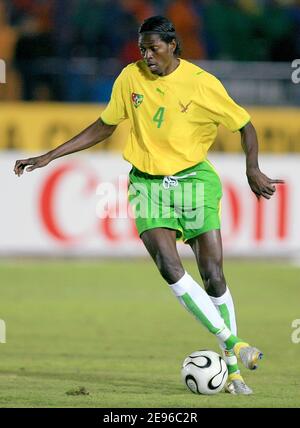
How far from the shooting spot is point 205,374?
7.59 m

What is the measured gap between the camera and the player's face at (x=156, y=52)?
25.1 ft

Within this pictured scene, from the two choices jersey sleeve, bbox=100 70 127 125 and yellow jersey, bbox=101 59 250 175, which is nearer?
yellow jersey, bbox=101 59 250 175

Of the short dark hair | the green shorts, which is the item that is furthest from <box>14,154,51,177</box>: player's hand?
the short dark hair

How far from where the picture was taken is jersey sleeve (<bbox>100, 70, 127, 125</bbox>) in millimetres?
8109

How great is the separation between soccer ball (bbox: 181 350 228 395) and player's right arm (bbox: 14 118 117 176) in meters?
1.81

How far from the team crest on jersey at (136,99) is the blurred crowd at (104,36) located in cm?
943

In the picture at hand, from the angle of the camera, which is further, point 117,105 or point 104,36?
point 104,36

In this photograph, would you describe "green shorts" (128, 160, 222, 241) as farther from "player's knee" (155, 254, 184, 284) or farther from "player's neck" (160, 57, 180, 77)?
"player's neck" (160, 57, 180, 77)

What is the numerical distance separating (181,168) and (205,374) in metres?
1.49

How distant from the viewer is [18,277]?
15.7m

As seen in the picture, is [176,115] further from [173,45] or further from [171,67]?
[173,45]

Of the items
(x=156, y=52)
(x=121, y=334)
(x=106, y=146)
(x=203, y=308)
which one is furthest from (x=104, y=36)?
(x=203, y=308)
